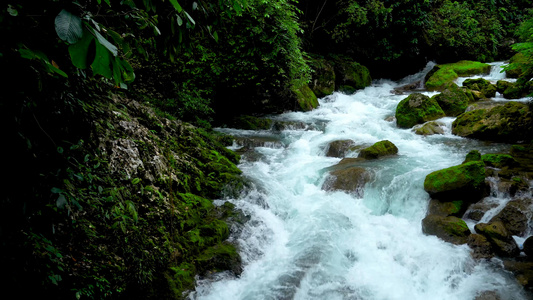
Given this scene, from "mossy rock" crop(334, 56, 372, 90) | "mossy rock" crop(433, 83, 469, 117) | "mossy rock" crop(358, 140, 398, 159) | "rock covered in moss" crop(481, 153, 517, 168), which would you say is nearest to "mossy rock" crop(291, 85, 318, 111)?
"mossy rock" crop(334, 56, 372, 90)

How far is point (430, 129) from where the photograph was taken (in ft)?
32.8

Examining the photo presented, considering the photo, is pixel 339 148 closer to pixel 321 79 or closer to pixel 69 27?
pixel 321 79

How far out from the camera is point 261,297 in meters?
3.96

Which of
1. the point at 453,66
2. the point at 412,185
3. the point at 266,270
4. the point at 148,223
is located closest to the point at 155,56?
the point at 148,223

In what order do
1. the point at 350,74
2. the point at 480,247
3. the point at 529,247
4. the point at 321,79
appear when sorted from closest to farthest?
the point at 529,247 < the point at 480,247 < the point at 321,79 < the point at 350,74

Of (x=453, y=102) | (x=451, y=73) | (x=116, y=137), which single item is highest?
(x=116, y=137)

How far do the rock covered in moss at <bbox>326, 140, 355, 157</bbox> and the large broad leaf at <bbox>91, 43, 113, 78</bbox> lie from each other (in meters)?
8.25

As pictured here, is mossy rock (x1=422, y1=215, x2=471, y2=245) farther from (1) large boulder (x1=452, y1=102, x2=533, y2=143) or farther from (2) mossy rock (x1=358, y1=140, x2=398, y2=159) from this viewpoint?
(1) large boulder (x1=452, y1=102, x2=533, y2=143)

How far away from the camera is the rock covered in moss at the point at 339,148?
29.1ft

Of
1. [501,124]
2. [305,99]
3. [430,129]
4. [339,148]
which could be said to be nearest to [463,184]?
[339,148]

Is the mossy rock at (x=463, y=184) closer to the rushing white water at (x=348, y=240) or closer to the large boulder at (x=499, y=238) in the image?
the rushing white water at (x=348, y=240)

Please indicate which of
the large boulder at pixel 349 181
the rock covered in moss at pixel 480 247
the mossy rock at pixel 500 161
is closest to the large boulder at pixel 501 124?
the mossy rock at pixel 500 161

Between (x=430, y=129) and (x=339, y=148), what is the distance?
3.66 metres

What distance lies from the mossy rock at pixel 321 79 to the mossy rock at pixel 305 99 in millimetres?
1014
